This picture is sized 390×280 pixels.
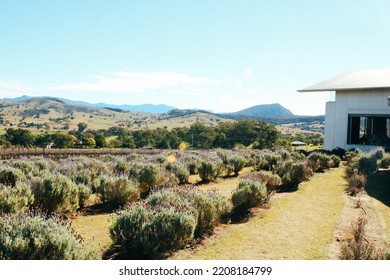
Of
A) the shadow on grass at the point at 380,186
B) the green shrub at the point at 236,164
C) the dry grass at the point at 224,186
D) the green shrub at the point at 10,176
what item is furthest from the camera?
the green shrub at the point at 236,164

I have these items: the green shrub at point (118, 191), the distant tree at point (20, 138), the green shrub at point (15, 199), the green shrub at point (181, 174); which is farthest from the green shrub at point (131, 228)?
the distant tree at point (20, 138)

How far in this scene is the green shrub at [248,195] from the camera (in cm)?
981

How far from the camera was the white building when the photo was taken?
26359 millimetres

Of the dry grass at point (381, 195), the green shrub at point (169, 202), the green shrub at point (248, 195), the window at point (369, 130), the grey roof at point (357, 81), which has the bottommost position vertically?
the dry grass at point (381, 195)

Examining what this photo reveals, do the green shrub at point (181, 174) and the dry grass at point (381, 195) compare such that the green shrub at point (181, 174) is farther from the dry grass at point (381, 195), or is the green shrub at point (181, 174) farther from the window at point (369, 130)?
the window at point (369, 130)

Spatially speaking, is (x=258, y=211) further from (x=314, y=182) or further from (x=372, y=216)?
(x=314, y=182)

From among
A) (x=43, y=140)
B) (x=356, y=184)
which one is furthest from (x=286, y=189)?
(x=43, y=140)

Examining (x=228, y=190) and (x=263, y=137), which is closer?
(x=228, y=190)

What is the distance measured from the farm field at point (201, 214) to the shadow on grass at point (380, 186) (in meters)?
0.04

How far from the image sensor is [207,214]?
7.89 metres

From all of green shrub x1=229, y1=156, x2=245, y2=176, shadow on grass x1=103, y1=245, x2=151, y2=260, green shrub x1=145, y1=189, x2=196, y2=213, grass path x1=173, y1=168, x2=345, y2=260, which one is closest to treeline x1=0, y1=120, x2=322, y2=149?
green shrub x1=229, y1=156, x2=245, y2=176
